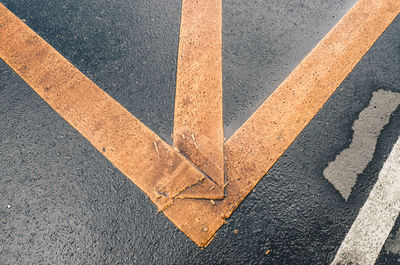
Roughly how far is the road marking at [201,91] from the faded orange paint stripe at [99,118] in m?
0.08

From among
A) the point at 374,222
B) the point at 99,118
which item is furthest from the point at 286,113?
the point at 99,118

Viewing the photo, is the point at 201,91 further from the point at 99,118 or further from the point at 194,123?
the point at 99,118

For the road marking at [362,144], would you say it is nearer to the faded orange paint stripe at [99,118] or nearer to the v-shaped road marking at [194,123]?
the v-shaped road marking at [194,123]

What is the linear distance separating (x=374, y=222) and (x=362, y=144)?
47 centimetres

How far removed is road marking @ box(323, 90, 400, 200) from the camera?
5.30 ft

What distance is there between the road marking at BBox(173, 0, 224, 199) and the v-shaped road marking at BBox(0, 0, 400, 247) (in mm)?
12

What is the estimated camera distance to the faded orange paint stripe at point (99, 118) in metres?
1.60

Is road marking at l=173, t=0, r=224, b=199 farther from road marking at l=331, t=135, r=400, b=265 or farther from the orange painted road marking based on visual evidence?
road marking at l=331, t=135, r=400, b=265

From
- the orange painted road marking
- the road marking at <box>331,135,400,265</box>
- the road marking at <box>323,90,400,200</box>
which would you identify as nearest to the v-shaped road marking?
the orange painted road marking

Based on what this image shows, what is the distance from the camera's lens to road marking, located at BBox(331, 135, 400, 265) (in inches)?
57.2

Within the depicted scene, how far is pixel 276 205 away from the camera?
5.12ft

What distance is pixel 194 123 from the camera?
5.70ft

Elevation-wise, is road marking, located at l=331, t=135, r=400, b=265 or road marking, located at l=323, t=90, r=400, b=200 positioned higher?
road marking, located at l=323, t=90, r=400, b=200

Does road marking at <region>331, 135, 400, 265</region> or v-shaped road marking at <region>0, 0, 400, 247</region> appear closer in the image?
road marking at <region>331, 135, 400, 265</region>
